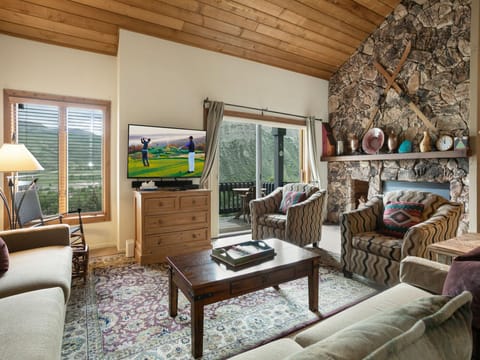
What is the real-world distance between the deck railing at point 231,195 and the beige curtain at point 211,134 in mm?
1357

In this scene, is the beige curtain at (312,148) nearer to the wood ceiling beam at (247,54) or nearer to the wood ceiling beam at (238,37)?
the wood ceiling beam at (247,54)

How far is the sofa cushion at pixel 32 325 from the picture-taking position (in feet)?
3.33

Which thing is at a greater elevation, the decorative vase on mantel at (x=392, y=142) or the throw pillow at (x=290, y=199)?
the decorative vase on mantel at (x=392, y=142)

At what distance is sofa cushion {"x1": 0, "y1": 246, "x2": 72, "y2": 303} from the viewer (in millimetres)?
1571

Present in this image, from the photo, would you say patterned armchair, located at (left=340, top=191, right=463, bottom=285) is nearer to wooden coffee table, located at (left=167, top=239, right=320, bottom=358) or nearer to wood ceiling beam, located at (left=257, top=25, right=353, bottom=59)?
wooden coffee table, located at (left=167, top=239, right=320, bottom=358)

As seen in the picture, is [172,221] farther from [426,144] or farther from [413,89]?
[413,89]

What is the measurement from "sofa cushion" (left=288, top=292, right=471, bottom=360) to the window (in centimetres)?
397

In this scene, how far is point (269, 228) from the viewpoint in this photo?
12.1ft

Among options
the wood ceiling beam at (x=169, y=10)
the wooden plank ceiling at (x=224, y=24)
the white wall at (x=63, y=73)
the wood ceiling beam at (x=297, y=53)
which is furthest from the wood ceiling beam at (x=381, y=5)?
the white wall at (x=63, y=73)

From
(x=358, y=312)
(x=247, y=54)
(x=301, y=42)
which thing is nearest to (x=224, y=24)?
(x=247, y=54)

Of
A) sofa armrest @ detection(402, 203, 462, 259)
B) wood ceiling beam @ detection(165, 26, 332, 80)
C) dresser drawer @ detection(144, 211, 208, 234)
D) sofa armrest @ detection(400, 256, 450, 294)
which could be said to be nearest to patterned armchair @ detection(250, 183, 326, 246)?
dresser drawer @ detection(144, 211, 208, 234)

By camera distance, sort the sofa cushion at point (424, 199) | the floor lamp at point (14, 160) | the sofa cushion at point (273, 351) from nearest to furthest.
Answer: the sofa cushion at point (273, 351), the floor lamp at point (14, 160), the sofa cushion at point (424, 199)

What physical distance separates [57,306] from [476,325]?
1.82 m

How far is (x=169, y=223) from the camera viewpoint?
3314 millimetres
